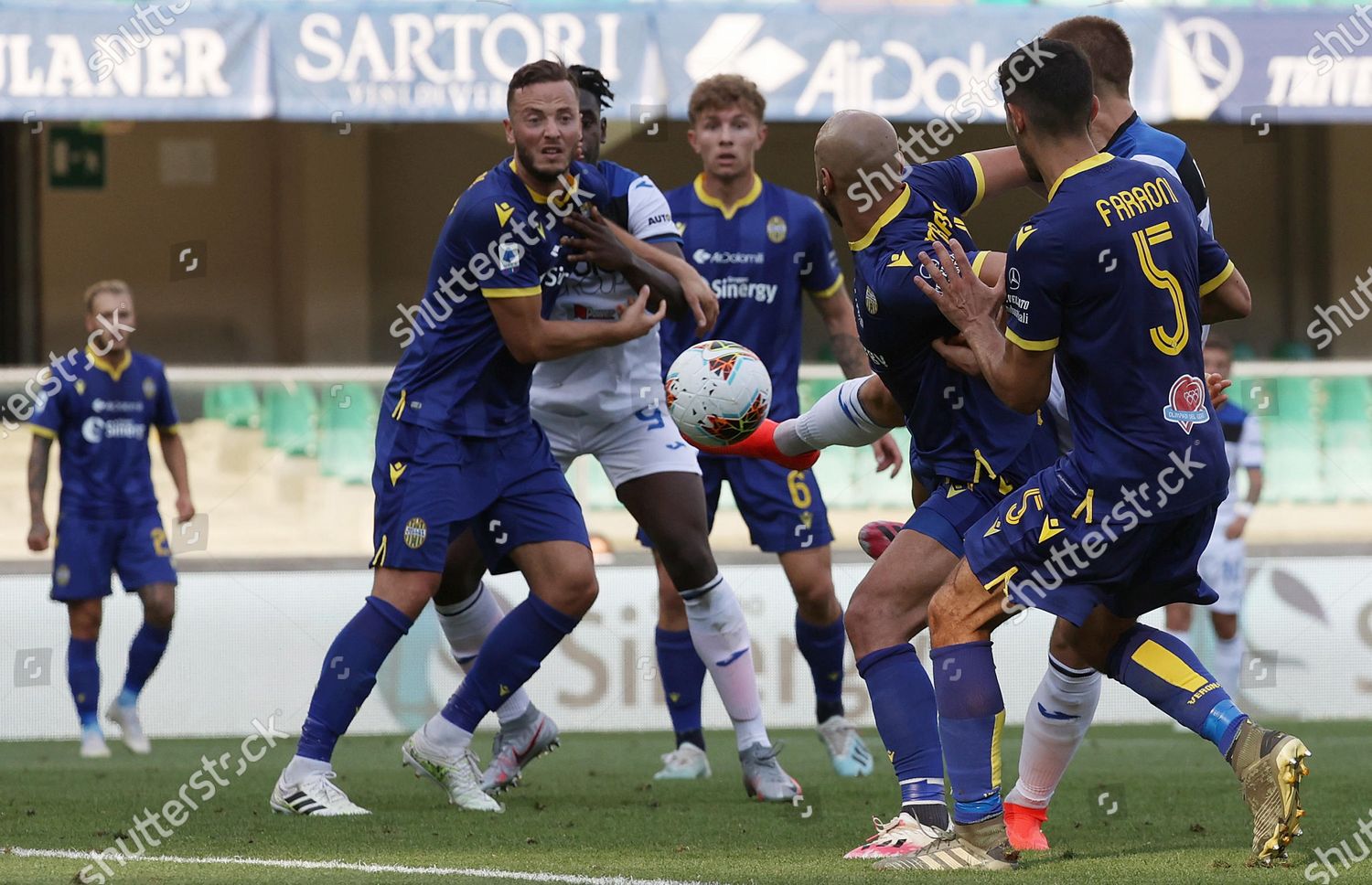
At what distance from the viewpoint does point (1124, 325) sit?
413cm

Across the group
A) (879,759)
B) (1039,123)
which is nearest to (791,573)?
(879,759)

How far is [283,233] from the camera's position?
A: 16141mm

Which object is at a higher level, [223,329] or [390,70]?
[390,70]

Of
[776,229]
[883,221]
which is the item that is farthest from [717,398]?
[776,229]

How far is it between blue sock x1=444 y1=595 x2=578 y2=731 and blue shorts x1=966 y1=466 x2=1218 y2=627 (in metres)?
1.88

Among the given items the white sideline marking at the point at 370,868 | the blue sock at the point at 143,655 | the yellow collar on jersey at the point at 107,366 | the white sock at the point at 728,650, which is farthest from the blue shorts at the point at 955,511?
the yellow collar on jersey at the point at 107,366

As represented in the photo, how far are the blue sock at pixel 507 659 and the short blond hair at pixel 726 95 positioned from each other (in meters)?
2.34

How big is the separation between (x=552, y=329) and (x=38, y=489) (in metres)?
4.56

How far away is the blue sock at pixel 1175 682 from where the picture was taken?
4320mm

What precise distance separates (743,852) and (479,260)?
6.37 ft

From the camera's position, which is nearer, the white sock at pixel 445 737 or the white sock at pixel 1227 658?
the white sock at pixel 445 737

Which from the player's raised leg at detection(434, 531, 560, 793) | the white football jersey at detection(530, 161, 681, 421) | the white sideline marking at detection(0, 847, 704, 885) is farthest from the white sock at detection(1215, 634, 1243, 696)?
the white sideline marking at detection(0, 847, 704, 885)

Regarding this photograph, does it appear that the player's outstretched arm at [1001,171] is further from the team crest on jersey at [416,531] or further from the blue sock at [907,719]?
the team crest on jersey at [416,531]

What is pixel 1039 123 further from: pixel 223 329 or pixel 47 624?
pixel 223 329
